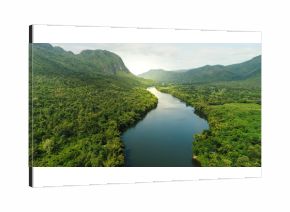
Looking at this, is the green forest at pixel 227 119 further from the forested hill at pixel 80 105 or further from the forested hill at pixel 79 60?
the forested hill at pixel 79 60

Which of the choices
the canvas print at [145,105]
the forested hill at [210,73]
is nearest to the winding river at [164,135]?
the canvas print at [145,105]

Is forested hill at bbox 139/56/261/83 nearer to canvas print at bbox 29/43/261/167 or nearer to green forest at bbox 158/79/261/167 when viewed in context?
canvas print at bbox 29/43/261/167

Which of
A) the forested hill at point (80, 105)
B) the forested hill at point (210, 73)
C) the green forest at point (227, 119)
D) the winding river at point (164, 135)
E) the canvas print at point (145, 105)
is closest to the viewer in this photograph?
the forested hill at point (80, 105)

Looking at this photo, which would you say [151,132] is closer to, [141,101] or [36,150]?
[141,101]

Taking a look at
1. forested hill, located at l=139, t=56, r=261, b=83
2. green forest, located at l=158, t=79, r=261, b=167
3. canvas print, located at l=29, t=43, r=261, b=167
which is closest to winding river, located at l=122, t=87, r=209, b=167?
canvas print, located at l=29, t=43, r=261, b=167
